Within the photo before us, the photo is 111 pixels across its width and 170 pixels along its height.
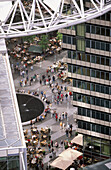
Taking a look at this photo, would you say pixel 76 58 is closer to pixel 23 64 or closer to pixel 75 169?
pixel 75 169

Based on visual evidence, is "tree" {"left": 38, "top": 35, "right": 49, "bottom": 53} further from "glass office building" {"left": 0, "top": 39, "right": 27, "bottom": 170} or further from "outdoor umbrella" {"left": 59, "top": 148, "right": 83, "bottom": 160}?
"glass office building" {"left": 0, "top": 39, "right": 27, "bottom": 170}

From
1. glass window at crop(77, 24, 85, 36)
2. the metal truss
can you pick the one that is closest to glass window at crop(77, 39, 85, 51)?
glass window at crop(77, 24, 85, 36)

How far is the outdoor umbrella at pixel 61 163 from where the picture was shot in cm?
9612

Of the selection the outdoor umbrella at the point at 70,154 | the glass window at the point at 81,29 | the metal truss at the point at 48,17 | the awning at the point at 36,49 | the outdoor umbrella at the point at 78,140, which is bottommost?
the outdoor umbrella at the point at 70,154

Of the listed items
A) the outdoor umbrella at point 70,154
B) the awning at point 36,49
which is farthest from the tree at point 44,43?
the outdoor umbrella at point 70,154

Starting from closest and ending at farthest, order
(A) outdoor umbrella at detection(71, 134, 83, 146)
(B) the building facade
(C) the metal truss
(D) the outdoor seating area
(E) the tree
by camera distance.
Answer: (C) the metal truss, (B) the building facade, (D) the outdoor seating area, (A) outdoor umbrella at detection(71, 134, 83, 146), (E) the tree

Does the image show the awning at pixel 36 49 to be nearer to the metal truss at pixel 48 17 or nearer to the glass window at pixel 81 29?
the glass window at pixel 81 29

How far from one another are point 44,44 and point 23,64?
9.43 meters

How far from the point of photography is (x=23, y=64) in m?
138

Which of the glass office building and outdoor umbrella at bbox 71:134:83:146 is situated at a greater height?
the glass office building

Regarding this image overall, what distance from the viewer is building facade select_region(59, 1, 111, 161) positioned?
94500 millimetres

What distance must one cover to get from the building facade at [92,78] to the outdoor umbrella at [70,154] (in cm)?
273

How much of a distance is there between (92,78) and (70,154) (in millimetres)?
12420

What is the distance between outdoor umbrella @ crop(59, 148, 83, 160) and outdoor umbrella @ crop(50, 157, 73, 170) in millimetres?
692
